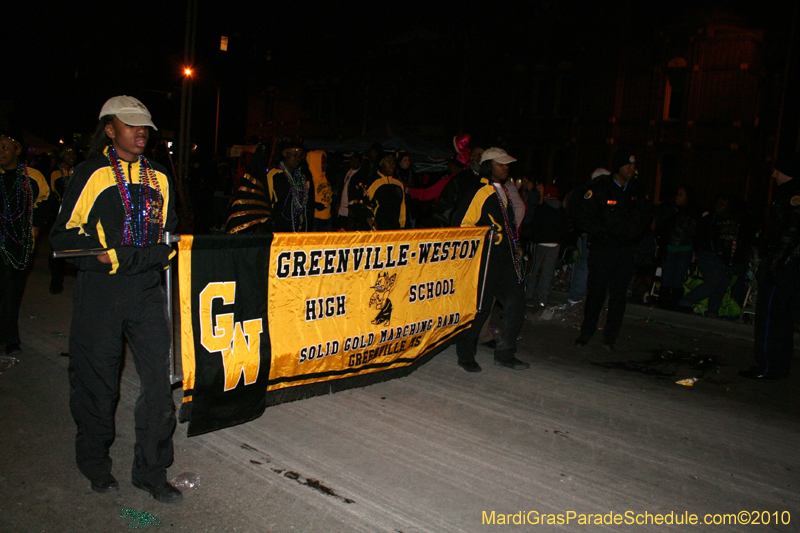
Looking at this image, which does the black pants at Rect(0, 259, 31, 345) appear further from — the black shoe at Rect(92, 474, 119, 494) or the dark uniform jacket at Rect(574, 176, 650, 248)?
the dark uniform jacket at Rect(574, 176, 650, 248)

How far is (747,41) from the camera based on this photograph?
2216 cm

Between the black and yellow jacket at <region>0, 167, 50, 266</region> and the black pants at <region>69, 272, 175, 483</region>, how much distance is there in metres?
3.23

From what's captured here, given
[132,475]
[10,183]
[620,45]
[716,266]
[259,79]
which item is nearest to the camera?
[132,475]

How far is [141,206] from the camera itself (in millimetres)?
3242

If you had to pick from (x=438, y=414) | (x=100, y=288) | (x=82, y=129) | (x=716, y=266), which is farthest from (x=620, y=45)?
(x=82, y=129)

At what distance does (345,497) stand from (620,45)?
25159 millimetres

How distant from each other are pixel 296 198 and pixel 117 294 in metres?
3.72

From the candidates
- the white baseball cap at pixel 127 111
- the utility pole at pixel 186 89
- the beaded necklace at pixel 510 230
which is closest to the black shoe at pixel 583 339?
the beaded necklace at pixel 510 230

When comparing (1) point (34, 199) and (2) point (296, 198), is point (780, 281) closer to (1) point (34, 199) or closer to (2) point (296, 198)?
(2) point (296, 198)

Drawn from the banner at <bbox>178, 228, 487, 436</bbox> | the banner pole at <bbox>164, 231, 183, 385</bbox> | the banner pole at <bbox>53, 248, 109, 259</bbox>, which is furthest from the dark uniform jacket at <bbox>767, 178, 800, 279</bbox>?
the banner pole at <bbox>53, 248, 109, 259</bbox>

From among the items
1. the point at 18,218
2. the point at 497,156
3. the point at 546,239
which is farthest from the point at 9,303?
the point at 546,239

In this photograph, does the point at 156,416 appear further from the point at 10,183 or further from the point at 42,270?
the point at 42,270

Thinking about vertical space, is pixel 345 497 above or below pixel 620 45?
below

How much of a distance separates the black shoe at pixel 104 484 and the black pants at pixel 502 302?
11.5 ft
